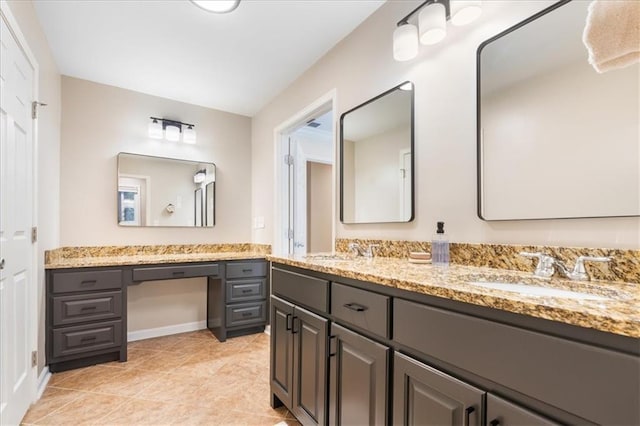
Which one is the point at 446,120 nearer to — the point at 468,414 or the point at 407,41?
the point at 407,41

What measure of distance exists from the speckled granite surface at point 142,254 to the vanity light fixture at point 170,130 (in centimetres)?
116

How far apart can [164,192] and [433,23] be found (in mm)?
2977

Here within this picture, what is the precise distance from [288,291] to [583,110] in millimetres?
1537

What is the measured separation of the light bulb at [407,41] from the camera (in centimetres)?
168

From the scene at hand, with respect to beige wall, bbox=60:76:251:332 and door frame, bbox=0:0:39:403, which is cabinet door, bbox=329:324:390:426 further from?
beige wall, bbox=60:76:251:332

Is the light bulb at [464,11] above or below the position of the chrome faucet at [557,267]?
above

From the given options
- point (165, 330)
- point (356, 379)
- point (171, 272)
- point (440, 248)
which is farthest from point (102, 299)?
point (440, 248)

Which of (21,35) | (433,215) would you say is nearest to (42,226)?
(21,35)

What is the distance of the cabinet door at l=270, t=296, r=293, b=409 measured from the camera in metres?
1.75

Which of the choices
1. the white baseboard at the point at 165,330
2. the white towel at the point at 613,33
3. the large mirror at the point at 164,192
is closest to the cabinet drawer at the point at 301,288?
the white towel at the point at 613,33

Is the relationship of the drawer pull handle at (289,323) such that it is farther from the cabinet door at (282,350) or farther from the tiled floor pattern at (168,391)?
the tiled floor pattern at (168,391)

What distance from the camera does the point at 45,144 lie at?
2.36m

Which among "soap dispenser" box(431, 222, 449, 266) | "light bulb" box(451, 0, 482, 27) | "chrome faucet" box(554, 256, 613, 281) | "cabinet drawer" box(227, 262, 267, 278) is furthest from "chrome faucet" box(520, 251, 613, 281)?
"cabinet drawer" box(227, 262, 267, 278)

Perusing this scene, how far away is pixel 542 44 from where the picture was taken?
1.27 meters
